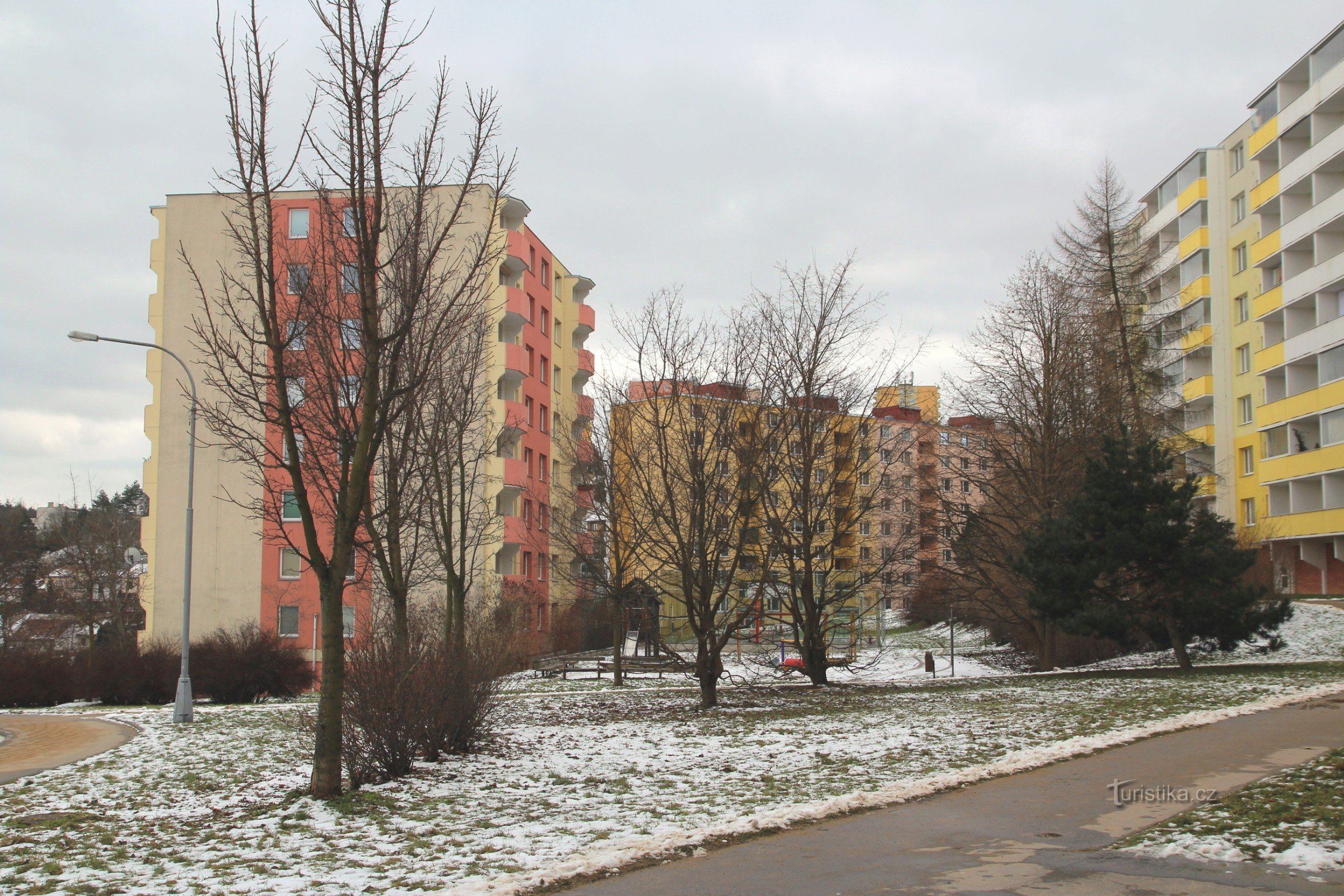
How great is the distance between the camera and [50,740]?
17031mm

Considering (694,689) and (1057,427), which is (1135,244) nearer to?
(1057,427)

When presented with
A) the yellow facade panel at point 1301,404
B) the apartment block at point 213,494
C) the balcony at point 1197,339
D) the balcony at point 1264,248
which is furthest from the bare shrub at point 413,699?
the balcony at point 1264,248

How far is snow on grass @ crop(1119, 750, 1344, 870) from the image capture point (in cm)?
650

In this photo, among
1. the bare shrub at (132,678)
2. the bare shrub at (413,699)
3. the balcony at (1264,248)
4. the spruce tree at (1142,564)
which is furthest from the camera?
the balcony at (1264,248)

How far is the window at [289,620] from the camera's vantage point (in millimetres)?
44219

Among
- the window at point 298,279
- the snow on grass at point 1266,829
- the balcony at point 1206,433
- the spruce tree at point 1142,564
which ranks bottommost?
the snow on grass at point 1266,829

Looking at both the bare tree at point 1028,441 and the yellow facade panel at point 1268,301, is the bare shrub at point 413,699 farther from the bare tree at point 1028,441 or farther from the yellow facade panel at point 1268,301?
the yellow facade panel at point 1268,301

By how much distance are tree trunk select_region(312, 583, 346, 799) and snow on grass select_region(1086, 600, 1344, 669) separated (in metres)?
21.2

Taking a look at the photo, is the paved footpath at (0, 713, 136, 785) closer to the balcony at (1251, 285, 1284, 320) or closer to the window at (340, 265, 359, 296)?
the window at (340, 265, 359, 296)

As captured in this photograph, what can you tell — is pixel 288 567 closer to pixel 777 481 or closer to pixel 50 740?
pixel 50 740

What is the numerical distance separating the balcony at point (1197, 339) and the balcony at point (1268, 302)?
2.21 m

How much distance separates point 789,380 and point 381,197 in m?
13.4

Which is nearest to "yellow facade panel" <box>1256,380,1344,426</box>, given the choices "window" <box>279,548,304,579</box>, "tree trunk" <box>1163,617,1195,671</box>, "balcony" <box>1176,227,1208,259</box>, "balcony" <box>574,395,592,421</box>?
"balcony" <box>1176,227,1208,259</box>

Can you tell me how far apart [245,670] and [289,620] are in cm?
1867
